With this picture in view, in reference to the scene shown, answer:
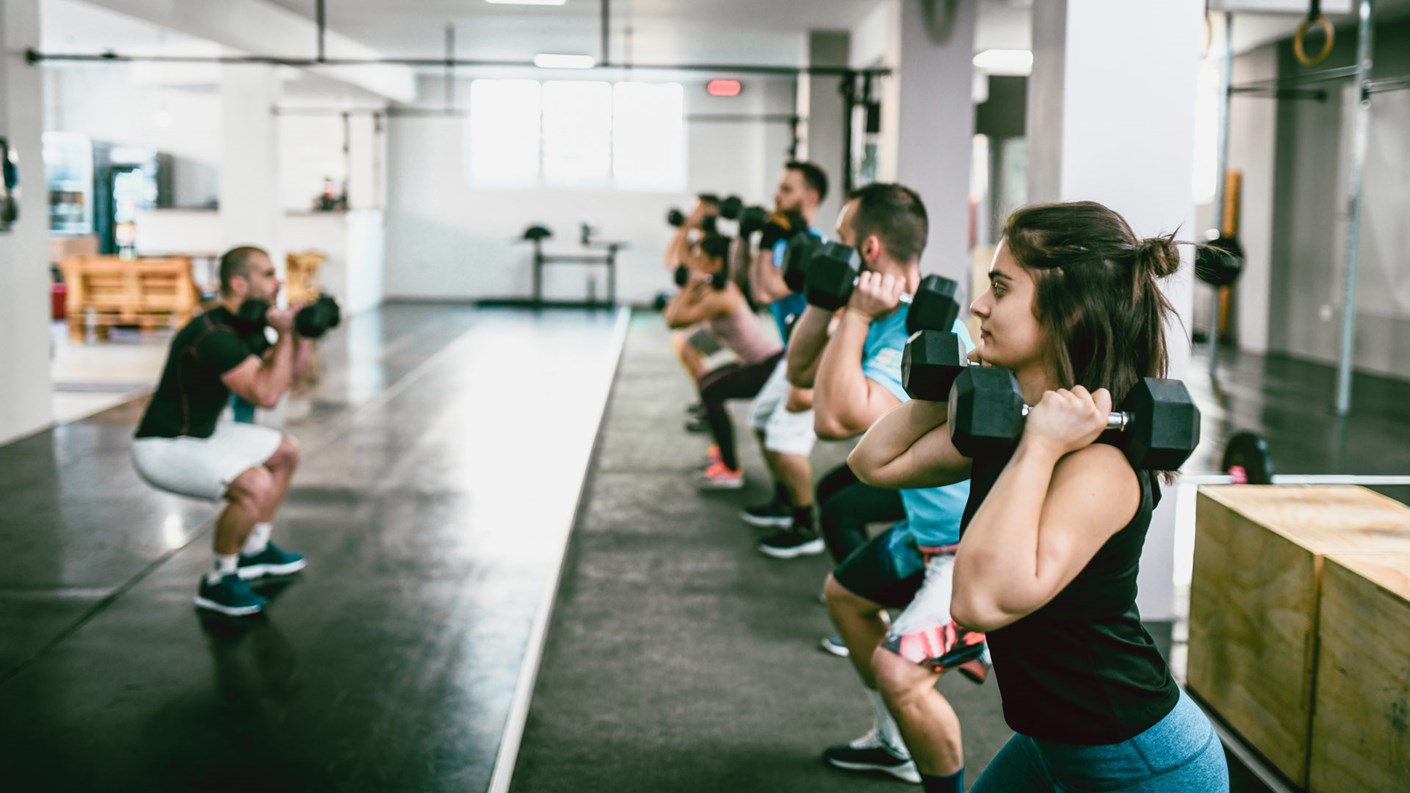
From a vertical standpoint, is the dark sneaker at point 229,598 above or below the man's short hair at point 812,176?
below

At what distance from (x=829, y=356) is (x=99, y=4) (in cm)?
680

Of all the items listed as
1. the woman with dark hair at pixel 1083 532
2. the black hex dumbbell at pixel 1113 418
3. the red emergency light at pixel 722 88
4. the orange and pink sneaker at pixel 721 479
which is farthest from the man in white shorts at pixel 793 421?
the red emergency light at pixel 722 88

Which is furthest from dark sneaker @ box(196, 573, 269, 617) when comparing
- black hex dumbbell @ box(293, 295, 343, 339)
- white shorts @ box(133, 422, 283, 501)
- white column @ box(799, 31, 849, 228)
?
white column @ box(799, 31, 849, 228)

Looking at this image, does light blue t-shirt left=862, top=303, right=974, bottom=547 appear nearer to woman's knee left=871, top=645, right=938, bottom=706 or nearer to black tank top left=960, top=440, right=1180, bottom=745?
woman's knee left=871, top=645, right=938, bottom=706

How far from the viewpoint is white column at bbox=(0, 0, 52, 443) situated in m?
6.40

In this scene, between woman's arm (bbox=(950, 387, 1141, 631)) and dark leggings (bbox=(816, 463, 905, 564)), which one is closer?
woman's arm (bbox=(950, 387, 1141, 631))

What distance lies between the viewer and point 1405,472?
593 cm

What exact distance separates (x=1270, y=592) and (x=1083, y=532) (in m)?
1.52

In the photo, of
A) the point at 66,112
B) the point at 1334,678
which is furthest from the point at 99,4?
the point at 66,112

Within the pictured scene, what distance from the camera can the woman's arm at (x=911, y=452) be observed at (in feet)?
5.00

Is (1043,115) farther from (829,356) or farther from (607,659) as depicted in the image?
(607,659)

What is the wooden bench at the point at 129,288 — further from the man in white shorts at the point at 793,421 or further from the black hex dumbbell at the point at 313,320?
the man in white shorts at the point at 793,421

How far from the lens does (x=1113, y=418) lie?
1274 millimetres

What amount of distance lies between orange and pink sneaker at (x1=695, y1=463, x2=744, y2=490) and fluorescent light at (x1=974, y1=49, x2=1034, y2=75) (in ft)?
23.4
